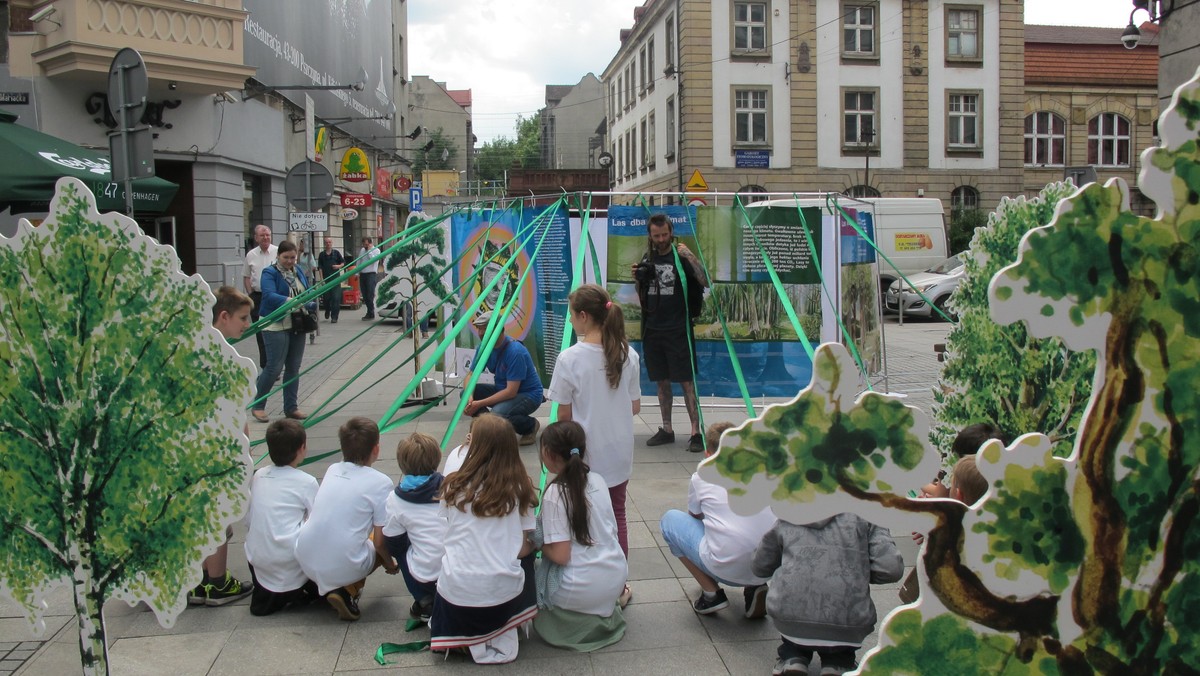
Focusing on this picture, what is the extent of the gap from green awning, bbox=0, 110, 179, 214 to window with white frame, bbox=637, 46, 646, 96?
3812 centimetres

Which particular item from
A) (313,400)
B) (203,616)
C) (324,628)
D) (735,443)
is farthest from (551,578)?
(313,400)

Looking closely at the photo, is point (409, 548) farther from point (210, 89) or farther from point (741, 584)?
point (210, 89)

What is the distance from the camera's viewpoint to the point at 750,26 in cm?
3741

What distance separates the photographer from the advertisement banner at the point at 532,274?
8.65 m

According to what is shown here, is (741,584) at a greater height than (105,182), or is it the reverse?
(105,182)

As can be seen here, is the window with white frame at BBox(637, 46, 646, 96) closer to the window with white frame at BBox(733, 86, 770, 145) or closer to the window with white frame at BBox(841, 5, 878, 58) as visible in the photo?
the window with white frame at BBox(733, 86, 770, 145)

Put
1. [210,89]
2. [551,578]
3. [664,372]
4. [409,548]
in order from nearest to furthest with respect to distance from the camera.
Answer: [551,578] → [409,548] → [664,372] → [210,89]

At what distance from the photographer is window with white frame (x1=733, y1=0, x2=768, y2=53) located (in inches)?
1470

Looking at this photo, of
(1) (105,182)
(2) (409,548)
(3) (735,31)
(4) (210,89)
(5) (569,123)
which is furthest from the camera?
(5) (569,123)

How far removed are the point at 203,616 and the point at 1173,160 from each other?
4.40 metres

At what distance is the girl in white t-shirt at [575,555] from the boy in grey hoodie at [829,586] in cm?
86

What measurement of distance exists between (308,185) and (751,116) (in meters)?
26.8

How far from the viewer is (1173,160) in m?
2.09

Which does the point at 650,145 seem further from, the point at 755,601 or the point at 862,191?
the point at 755,601
